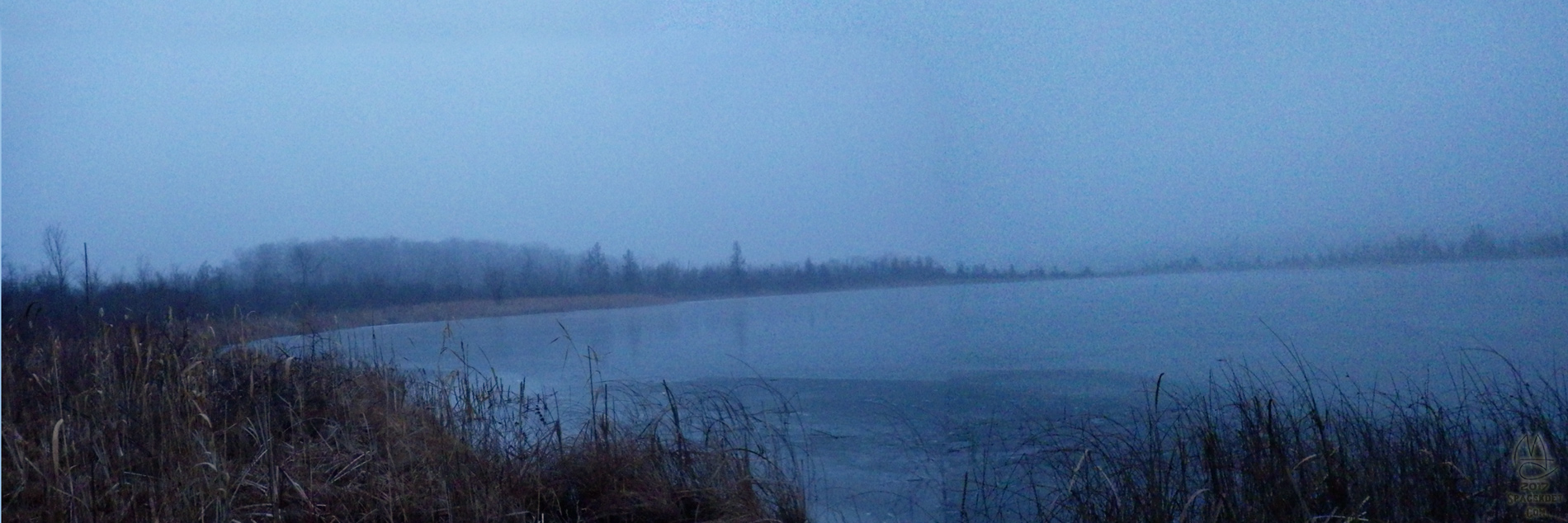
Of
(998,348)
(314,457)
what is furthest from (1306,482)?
(998,348)

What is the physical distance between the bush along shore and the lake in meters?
0.70

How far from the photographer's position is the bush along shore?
12.8ft

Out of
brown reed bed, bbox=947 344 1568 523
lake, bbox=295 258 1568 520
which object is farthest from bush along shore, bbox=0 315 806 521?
brown reed bed, bbox=947 344 1568 523

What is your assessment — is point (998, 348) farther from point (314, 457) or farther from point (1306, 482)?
point (314, 457)

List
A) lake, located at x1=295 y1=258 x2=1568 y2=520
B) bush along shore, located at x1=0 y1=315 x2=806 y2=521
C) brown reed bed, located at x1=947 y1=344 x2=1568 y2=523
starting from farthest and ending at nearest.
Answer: lake, located at x1=295 y1=258 x2=1568 y2=520, bush along shore, located at x1=0 y1=315 x2=806 y2=521, brown reed bed, located at x1=947 y1=344 x2=1568 y2=523

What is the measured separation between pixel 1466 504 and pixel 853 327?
13.7 m

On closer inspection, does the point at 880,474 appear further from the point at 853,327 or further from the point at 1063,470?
the point at 853,327

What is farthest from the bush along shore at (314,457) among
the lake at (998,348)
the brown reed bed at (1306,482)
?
the brown reed bed at (1306,482)

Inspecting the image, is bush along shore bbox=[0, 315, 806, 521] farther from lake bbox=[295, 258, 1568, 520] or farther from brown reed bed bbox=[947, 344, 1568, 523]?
brown reed bed bbox=[947, 344, 1568, 523]

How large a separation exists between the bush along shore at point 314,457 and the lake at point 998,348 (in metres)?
0.70

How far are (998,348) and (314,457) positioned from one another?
905cm

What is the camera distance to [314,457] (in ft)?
15.4

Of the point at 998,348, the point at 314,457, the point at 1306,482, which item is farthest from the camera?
the point at 998,348

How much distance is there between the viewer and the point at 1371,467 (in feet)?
12.9
